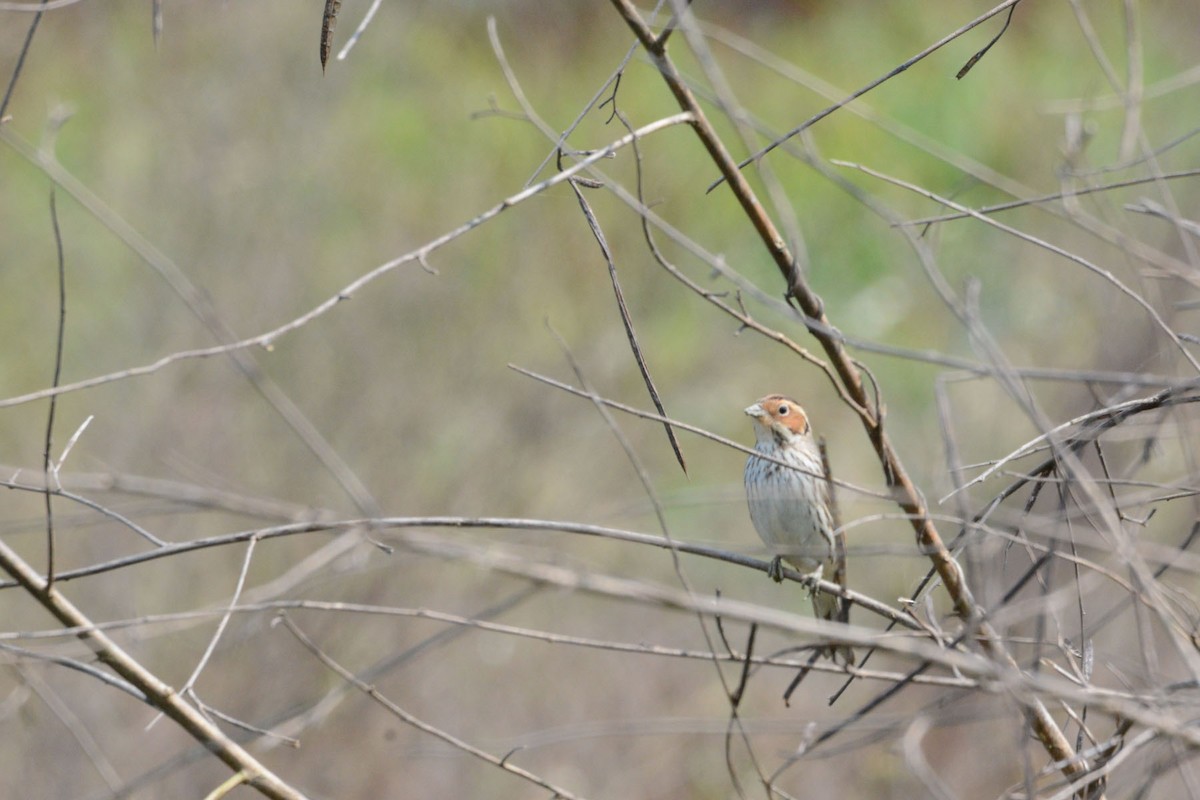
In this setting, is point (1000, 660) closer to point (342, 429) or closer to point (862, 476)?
point (342, 429)

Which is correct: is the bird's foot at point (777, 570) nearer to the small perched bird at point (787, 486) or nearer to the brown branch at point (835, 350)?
the small perched bird at point (787, 486)

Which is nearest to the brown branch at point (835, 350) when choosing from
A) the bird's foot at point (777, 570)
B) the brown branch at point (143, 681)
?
the brown branch at point (143, 681)

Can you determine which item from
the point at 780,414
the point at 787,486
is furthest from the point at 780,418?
the point at 787,486

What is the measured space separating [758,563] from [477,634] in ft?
17.0

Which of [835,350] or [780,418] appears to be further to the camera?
[780,418]

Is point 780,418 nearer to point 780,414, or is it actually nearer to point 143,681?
point 780,414

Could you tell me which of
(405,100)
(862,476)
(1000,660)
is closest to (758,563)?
(1000,660)

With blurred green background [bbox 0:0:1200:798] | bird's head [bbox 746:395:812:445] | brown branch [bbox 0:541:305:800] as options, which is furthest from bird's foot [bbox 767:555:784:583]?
brown branch [bbox 0:541:305:800]

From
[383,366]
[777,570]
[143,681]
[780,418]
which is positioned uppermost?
[143,681]

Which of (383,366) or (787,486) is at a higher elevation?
(787,486)

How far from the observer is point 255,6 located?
23.5 feet

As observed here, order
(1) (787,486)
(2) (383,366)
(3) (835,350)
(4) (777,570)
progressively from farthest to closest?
(2) (383,366) → (1) (787,486) → (4) (777,570) → (3) (835,350)

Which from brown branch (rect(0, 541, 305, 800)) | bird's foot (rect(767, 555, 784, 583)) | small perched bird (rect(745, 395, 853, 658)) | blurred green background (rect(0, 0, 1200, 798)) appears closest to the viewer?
brown branch (rect(0, 541, 305, 800))

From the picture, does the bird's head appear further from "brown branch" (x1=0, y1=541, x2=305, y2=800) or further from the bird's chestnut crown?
"brown branch" (x1=0, y1=541, x2=305, y2=800)
